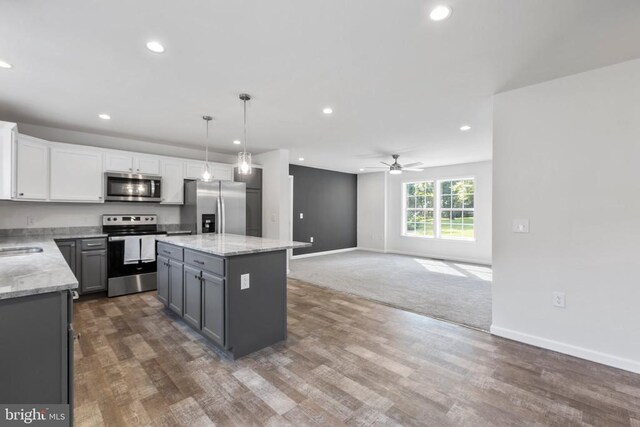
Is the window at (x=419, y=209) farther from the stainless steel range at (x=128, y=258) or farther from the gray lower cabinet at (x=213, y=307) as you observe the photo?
the gray lower cabinet at (x=213, y=307)

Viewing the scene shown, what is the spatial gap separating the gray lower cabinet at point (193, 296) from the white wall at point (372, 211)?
6.65 m

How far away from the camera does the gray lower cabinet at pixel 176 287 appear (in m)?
3.09

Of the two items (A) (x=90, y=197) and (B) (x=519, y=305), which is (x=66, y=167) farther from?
(B) (x=519, y=305)

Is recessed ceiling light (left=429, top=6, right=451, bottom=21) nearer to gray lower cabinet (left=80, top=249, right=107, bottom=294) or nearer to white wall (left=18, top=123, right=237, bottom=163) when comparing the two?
Result: white wall (left=18, top=123, right=237, bottom=163)

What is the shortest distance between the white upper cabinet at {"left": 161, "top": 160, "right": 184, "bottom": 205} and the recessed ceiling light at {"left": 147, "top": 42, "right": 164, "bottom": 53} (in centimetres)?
311

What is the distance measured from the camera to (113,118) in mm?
3805

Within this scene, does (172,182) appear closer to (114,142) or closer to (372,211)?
(114,142)

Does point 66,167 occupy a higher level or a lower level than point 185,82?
lower

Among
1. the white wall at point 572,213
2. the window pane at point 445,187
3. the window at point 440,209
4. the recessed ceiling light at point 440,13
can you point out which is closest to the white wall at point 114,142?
the recessed ceiling light at point 440,13

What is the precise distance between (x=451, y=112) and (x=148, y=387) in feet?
13.3

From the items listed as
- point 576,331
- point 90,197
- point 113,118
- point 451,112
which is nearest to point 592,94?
point 451,112

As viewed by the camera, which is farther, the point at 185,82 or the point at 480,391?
the point at 185,82

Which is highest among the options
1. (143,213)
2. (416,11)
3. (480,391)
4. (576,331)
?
(416,11)

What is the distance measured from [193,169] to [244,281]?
3.48 m
